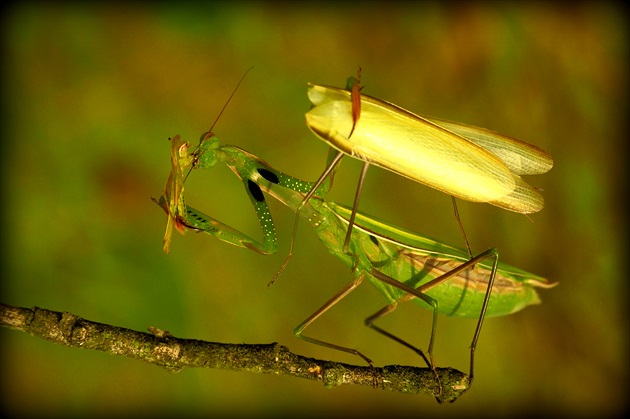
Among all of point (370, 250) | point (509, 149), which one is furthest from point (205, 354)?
point (509, 149)

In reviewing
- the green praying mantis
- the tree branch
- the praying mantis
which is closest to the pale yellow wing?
the green praying mantis

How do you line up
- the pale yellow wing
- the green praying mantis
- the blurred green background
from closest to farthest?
1. the green praying mantis
2. the pale yellow wing
3. the blurred green background

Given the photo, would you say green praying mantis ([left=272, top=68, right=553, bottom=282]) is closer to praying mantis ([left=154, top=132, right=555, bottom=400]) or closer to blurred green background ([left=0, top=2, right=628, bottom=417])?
praying mantis ([left=154, top=132, right=555, bottom=400])

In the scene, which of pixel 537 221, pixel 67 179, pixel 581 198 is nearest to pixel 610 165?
pixel 581 198

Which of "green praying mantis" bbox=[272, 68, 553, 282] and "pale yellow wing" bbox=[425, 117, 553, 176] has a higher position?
"pale yellow wing" bbox=[425, 117, 553, 176]

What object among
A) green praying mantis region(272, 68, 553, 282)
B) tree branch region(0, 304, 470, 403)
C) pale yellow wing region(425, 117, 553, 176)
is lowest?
tree branch region(0, 304, 470, 403)

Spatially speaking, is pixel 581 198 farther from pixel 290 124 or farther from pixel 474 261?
pixel 290 124

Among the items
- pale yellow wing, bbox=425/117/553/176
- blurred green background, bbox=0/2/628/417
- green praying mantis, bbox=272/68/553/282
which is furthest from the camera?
blurred green background, bbox=0/2/628/417

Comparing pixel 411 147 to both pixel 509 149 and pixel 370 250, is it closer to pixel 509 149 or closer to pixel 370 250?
pixel 509 149
